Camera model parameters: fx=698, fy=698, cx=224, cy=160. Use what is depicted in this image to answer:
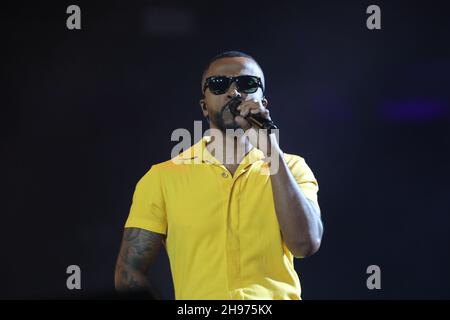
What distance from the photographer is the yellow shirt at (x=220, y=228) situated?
2.26 m

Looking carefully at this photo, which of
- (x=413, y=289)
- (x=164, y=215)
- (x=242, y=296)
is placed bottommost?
(x=413, y=289)

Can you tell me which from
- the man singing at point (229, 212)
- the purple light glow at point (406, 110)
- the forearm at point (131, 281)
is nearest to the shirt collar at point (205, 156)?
the man singing at point (229, 212)

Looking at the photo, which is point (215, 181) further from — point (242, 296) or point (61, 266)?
point (61, 266)

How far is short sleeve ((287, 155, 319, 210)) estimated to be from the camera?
2.47 metres

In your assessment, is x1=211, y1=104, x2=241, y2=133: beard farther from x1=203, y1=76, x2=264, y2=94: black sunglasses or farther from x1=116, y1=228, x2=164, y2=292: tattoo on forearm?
Answer: x1=116, y1=228, x2=164, y2=292: tattoo on forearm

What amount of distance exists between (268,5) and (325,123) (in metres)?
0.69

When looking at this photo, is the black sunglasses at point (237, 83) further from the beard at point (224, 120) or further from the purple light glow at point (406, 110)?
the purple light glow at point (406, 110)

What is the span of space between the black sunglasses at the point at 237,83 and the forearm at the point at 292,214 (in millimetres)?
329

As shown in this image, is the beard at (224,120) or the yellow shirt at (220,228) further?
the beard at (224,120)

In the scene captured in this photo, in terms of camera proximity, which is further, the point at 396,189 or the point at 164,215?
the point at 396,189
